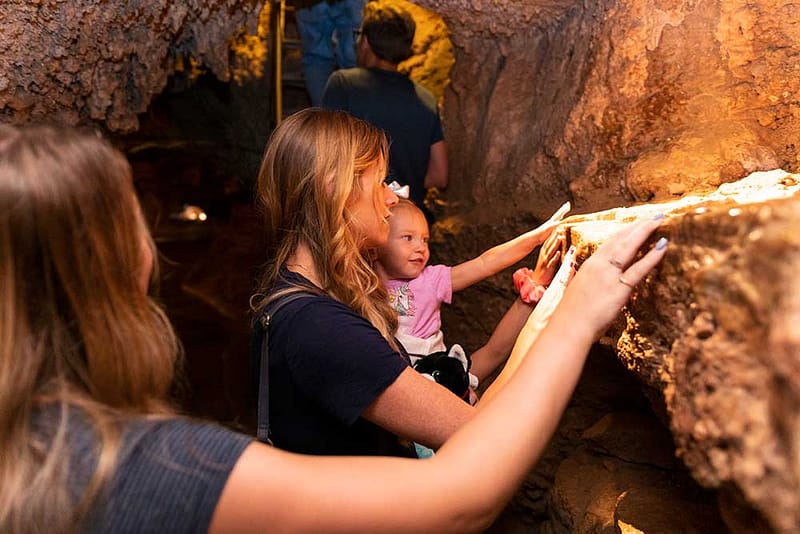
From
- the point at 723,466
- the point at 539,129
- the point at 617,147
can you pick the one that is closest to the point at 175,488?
the point at 723,466

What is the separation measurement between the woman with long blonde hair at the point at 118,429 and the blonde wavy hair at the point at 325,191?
63cm

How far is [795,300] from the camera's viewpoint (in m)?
0.90

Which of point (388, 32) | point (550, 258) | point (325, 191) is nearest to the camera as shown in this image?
point (325, 191)

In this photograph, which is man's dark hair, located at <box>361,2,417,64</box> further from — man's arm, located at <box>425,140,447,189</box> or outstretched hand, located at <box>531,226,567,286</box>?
outstretched hand, located at <box>531,226,567,286</box>

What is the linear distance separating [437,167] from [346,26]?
5.24ft

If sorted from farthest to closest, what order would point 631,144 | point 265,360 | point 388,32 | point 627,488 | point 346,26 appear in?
point 346,26, point 388,32, point 631,144, point 627,488, point 265,360

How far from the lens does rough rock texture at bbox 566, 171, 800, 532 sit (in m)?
0.92

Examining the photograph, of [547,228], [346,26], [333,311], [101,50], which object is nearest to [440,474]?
[333,311]

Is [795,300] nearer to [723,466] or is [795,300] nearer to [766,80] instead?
[723,466]

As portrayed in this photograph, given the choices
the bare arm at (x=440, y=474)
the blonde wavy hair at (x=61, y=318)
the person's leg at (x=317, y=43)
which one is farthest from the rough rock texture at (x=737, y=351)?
the person's leg at (x=317, y=43)

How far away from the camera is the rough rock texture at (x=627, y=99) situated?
2289 millimetres

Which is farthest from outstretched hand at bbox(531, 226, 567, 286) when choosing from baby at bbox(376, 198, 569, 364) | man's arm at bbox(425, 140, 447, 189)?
man's arm at bbox(425, 140, 447, 189)

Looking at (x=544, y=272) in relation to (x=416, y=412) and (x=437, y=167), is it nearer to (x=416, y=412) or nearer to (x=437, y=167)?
(x=416, y=412)

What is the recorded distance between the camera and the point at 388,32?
343cm
